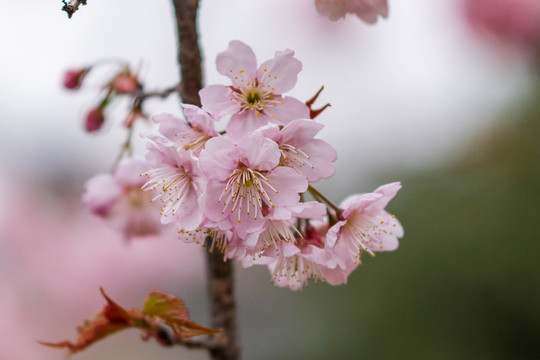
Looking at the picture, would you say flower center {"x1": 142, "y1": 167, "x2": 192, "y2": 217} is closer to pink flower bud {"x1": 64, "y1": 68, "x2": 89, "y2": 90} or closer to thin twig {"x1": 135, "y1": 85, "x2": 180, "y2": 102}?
thin twig {"x1": 135, "y1": 85, "x2": 180, "y2": 102}

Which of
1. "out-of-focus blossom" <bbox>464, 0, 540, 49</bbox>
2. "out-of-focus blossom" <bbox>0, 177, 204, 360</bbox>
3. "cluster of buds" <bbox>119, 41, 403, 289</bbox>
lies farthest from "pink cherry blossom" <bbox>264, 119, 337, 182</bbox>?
"out-of-focus blossom" <bbox>464, 0, 540, 49</bbox>

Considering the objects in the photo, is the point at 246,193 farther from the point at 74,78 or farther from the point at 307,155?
the point at 74,78

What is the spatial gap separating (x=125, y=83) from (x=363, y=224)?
408 mm

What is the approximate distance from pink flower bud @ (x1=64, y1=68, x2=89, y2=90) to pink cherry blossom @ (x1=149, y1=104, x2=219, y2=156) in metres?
0.40

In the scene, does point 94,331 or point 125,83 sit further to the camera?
point 125,83

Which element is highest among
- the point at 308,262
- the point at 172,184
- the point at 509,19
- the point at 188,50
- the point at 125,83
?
the point at 509,19

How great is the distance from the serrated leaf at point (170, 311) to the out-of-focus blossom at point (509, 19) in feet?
6.69

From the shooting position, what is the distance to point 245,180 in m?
0.46

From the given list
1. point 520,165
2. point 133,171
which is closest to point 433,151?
point 520,165

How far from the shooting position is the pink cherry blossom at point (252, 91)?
46 cm

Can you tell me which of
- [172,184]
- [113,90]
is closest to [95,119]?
[113,90]

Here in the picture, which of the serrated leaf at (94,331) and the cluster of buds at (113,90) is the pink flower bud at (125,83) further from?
the serrated leaf at (94,331)

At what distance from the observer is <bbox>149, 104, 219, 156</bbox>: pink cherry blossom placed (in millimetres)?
450

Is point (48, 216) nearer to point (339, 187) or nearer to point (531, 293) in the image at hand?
point (339, 187)
